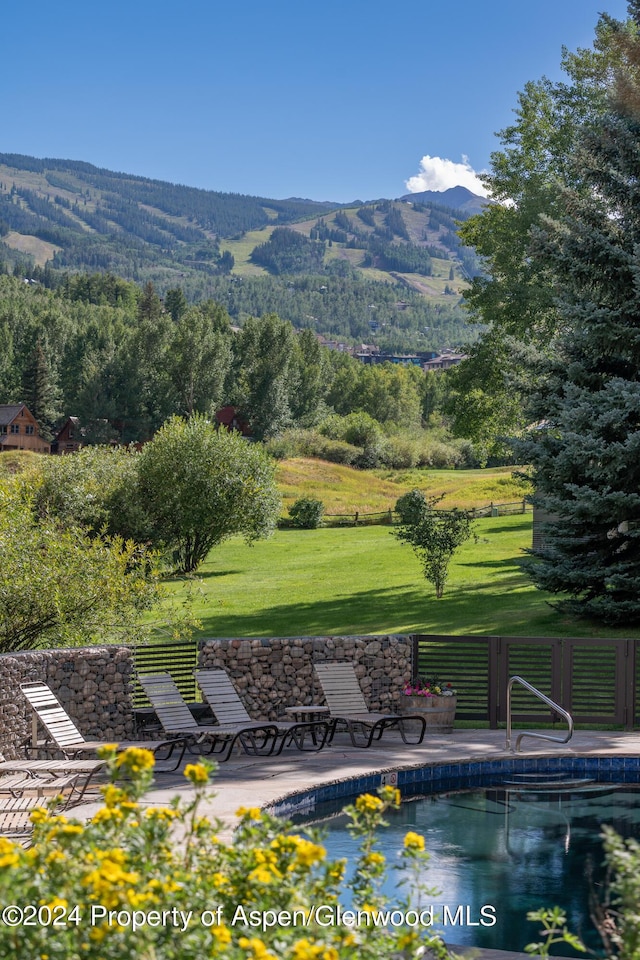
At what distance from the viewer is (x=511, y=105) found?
100.0ft

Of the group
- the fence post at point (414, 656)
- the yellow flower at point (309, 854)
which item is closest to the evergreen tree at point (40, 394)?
the fence post at point (414, 656)

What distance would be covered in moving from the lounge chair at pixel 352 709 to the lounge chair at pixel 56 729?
2.57 metres

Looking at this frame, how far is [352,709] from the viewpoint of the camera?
14203 mm

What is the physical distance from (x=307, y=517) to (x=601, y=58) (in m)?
27.2

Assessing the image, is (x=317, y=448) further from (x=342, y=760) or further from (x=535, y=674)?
(x=342, y=760)

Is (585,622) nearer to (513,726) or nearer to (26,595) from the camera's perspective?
(513,726)

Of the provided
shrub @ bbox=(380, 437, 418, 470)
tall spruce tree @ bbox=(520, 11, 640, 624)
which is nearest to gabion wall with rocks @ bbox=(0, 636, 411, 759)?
tall spruce tree @ bbox=(520, 11, 640, 624)

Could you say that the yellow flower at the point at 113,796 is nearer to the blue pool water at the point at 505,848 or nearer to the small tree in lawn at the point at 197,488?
the blue pool water at the point at 505,848

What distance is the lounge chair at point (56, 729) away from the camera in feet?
38.3

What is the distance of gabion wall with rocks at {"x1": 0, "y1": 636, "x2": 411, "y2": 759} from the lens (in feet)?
43.6

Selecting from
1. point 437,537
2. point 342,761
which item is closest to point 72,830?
point 342,761

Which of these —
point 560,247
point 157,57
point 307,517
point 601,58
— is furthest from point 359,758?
point 157,57

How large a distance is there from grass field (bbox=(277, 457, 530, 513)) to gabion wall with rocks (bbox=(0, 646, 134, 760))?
38.2 metres

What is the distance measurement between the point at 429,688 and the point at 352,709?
4.13 feet
